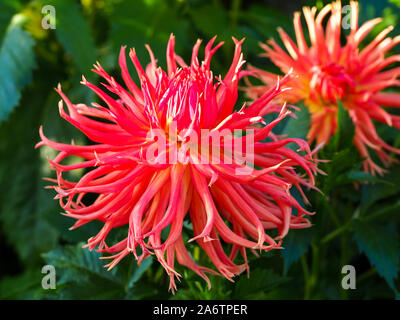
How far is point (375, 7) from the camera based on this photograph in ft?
3.51

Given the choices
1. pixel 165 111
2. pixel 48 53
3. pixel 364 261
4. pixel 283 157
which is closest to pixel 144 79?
pixel 165 111

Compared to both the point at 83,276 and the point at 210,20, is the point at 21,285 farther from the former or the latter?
the point at 210,20

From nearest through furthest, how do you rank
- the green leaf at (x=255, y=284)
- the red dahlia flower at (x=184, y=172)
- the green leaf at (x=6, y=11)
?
the red dahlia flower at (x=184, y=172)
the green leaf at (x=255, y=284)
the green leaf at (x=6, y=11)

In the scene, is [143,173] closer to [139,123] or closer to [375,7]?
[139,123]

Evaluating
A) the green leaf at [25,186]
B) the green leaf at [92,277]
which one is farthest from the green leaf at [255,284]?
the green leaf at [25,186]

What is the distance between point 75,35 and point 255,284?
2.33 ft

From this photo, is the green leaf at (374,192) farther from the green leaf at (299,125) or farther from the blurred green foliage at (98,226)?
the green leaf at (299,125)

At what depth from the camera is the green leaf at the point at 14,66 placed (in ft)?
3.07

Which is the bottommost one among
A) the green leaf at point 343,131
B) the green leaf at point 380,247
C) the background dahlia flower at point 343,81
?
the green leaf at point 380,247

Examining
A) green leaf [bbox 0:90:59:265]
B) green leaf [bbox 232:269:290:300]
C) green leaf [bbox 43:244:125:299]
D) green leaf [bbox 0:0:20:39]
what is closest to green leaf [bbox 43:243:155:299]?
green leaf [bbox 43:244:125:299]

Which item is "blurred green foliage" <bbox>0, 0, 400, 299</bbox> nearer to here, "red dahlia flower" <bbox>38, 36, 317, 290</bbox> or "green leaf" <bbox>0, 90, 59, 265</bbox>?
"green leaf" <bbox>0, 90, 59, 265</bbox>

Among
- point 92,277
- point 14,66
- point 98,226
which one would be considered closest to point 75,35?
point 14,66

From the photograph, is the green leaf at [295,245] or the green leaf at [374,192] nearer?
the green leaf at [295,245]

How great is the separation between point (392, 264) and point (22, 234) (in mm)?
853
